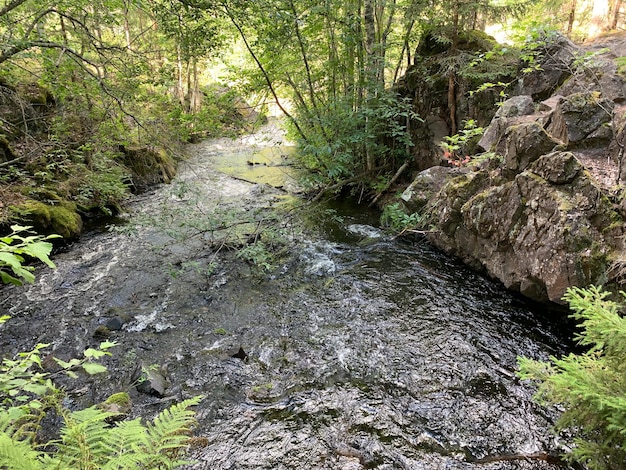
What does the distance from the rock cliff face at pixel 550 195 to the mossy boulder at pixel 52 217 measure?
27.5 feet

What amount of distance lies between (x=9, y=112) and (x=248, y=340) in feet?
30.8

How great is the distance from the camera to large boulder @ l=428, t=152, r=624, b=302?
469 centimetres

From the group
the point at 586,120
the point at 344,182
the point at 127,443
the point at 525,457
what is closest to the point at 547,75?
the point at 586,120

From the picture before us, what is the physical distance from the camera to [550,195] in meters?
Result: 5.35

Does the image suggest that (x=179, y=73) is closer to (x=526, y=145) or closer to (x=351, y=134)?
(x=351, y=134)

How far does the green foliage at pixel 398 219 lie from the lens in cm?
848

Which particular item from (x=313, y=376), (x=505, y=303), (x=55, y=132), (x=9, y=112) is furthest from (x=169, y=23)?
(x=505, y=303)

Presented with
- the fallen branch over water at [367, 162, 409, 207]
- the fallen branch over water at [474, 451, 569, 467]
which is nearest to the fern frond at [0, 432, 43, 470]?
the fallen branch over water at [474, 451, 569, 467]

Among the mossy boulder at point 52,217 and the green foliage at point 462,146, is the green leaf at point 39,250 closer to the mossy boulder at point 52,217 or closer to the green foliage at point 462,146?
the mossy boulder at point 52,217

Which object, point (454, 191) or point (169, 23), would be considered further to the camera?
point (454, 191)

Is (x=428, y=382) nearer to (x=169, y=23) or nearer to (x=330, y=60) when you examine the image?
(x=169, y=23)

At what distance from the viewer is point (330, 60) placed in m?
11.0

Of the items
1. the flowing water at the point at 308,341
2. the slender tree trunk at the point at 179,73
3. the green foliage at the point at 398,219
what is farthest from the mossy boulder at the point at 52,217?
the green foliage at the point at 398,219

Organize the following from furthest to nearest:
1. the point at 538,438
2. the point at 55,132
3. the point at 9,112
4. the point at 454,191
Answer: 1. the point at 9,112
2. the point at 55,132
3. the point at 454,191
4. the point at 538,438
